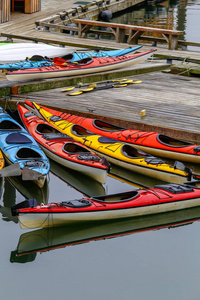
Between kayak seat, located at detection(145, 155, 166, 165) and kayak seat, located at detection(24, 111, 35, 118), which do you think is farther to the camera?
kayak seat, located at detection(24, 111, 35, 118)

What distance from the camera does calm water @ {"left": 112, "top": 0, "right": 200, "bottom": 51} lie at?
100ft

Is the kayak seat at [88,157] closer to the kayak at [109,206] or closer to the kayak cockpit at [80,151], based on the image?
the kayak cockpit at [80,151]

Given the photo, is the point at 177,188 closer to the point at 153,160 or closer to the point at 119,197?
the point at 119,197

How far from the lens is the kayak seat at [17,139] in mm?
10164

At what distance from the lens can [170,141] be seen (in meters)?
10.6

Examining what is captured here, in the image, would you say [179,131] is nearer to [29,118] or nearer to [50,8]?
[29,118]

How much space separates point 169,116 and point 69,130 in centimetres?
233

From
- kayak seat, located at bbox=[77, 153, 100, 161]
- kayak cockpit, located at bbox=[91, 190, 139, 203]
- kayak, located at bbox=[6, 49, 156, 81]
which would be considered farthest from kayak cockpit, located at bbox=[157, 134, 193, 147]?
kayak, located at bbox=[6, 49, 156, 81]

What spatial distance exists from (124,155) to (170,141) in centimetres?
113

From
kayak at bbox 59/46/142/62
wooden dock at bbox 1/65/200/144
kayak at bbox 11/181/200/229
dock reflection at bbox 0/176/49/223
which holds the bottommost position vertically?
dock reflection at bbox 0/176/49/223

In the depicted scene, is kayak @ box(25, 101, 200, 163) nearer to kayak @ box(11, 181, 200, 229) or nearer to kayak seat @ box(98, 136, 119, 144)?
kayak seat @ box(98, 136, 119, 144)

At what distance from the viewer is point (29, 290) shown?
6.98 metres

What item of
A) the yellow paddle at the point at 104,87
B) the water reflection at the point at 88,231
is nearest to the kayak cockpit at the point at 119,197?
the water reflection at the point at 88,231

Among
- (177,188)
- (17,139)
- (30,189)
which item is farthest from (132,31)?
(177,188)
